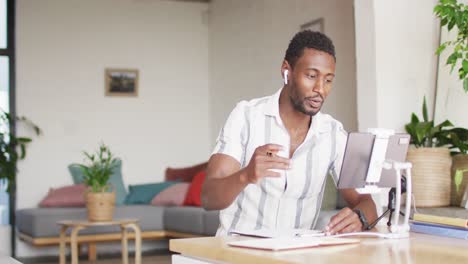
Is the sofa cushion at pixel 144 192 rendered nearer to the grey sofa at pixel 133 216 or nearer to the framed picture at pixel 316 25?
the grey sofa at pixel 133 216

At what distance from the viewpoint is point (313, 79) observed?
7.59 feet

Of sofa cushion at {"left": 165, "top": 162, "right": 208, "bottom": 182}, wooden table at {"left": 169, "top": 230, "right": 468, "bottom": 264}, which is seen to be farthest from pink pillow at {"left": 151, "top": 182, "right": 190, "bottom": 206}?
wooden table at {"left": 169, "top": 230, "right": 468, "bottom": 264}

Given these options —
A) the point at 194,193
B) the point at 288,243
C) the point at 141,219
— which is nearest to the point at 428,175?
the point at 288,243

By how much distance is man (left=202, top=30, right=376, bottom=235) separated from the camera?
2318 millimetres

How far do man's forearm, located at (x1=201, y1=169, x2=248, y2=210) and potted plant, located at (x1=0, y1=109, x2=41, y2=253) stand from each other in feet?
19.6

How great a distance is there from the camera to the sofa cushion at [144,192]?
8.50m

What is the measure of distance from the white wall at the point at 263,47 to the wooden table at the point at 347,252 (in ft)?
15.0

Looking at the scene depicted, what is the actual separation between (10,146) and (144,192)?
1491mm

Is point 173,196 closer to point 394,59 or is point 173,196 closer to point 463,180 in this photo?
point 394,59

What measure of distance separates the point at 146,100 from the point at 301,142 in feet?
21.8

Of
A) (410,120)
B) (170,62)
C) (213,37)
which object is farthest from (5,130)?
(410,120)

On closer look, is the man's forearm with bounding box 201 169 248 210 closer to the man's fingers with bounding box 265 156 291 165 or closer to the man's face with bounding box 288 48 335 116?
the man's fingers with bounding box 265 156 291 165

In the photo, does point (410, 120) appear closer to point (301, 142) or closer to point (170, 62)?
point (301, 142)

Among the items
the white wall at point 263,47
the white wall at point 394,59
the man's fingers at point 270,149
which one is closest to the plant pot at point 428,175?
the white wall at point 394,59
